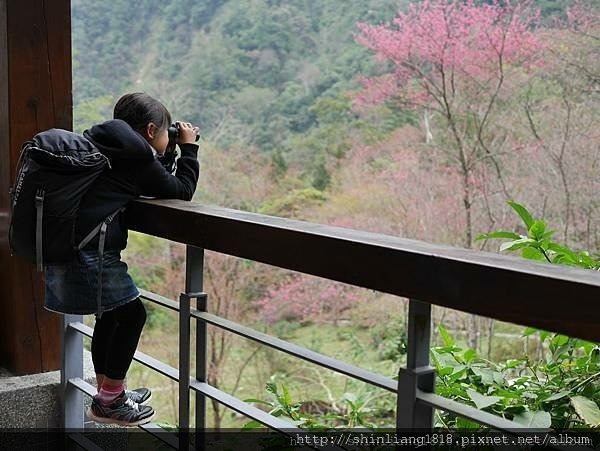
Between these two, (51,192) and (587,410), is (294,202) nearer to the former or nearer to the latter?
(51,192)

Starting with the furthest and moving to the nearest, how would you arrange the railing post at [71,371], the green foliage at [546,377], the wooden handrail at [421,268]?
the railing post at [71,371], the green foliage at [546,377], the wooden handrail at [421,268]

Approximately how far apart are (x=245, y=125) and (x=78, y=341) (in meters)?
7.55

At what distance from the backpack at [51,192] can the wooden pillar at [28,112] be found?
575 millimetres

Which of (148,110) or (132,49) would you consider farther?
(132,49)

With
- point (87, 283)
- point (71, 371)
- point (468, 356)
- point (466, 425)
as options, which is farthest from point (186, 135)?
point (466, 425)

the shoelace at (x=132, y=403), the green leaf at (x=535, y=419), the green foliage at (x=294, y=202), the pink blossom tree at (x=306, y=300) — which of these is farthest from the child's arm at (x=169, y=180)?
the green foliage at (x=294, y=202)

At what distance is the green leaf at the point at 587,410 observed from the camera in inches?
47.3

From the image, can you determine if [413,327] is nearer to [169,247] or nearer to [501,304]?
[501,304]

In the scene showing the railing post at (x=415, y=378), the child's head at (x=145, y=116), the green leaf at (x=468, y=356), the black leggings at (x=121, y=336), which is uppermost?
the child's head at (x=145, y=116)

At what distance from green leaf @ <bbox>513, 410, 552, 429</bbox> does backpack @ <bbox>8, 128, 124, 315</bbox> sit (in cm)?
92

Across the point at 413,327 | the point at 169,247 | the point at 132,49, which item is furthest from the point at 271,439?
the point at 132,49

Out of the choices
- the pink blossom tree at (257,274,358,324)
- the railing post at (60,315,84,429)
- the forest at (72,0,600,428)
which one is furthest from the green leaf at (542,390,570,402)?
the pink blossom tree at (257,274,358,324)

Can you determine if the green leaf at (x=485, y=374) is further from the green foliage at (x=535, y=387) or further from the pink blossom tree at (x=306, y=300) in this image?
the pink blossom tree at (x=306, y=300)

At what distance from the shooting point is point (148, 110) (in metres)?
1.76
